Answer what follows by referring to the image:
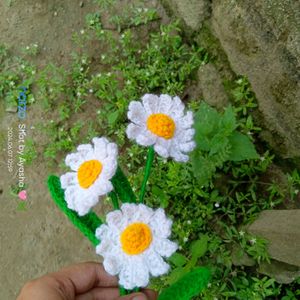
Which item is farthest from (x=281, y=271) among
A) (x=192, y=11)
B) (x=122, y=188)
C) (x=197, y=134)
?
(x=192, y=11)

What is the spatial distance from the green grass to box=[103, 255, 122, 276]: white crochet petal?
73 centimetres

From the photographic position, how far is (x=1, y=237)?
90.4 inches

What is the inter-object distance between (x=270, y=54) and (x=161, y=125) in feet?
2.63

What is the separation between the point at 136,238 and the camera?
2.97ft

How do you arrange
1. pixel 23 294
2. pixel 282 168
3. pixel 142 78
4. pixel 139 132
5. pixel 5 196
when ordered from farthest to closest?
pixel 5 196 < pixel 142 78 < pixel 282 168 < pixel 23 294 < pixel 139 132

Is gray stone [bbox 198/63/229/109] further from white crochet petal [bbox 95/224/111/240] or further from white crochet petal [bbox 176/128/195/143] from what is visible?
white crochet petal [bbox 95/224/111/240]

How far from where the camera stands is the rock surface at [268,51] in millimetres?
1497

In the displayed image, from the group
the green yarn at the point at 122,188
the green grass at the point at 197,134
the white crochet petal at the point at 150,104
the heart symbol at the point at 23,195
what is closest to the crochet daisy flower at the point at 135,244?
the green yarn at the point at 122,188

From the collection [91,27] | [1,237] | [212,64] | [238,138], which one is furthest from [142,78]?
[1,237]

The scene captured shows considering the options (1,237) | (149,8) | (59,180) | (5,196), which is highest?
(149,8)

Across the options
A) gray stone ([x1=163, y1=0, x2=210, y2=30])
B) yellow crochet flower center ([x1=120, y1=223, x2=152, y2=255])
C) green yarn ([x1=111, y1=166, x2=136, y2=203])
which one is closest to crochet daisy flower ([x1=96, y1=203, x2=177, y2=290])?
yellow crochet flower center ([x1=120, y1=223, x2=152, y2=255])

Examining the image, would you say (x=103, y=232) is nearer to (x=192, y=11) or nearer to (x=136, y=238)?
(x=136, y=238)

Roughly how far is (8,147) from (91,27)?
795 millimetres

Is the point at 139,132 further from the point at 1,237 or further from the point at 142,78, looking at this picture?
the point at 1,237
